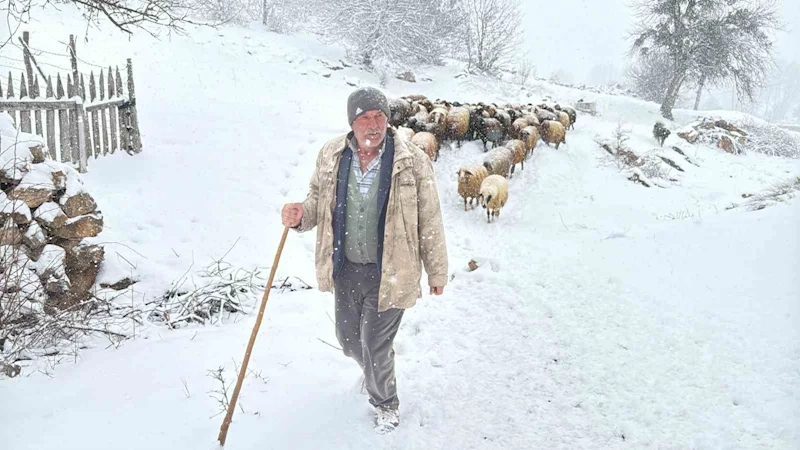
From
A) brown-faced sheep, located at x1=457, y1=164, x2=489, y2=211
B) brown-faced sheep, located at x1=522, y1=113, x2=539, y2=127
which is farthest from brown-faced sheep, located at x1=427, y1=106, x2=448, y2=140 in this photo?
brown-faced sheep, located at x1=457, y1=164, x2=489, y2=211

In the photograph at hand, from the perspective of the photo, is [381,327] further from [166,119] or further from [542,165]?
[542,165]

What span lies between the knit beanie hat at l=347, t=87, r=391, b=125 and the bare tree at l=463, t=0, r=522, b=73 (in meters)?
26.0

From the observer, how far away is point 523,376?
141 inches

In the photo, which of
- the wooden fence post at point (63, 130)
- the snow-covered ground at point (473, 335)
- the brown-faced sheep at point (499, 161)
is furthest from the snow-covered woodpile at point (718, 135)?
the wooden fence post at point (63, 130)

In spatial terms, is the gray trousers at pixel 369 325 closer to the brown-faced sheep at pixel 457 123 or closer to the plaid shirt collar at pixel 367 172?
the plaid shirt collar at pixel 367 172

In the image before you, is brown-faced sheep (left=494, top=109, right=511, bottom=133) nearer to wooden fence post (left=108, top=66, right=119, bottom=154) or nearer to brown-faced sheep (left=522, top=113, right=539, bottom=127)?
brown-faced sheep (left=522, top=113, right=539, bottom=127)

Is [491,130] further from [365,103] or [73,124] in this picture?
[365,103]

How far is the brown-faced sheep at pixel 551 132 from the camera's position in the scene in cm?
1259

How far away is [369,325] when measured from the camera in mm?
2637

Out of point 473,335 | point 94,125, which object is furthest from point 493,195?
point 94,125

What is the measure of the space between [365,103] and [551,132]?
11.2 m

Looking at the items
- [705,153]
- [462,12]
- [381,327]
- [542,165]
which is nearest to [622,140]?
[542,165]

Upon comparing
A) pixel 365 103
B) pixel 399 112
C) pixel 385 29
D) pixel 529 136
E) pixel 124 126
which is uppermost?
pixel 385 29

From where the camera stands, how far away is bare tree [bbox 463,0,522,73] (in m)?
27.0
